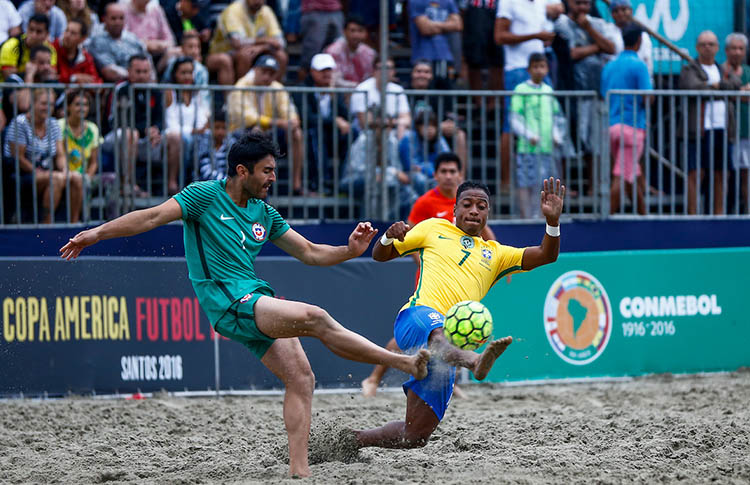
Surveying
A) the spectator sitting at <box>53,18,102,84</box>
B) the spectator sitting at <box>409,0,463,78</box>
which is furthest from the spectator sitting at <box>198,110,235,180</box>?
the spectator sitting at <box>409,0,463,78</box>

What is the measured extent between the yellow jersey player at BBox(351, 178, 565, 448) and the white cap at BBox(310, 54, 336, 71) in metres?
4.67

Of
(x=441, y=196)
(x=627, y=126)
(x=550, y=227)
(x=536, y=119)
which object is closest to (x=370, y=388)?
(x=441, y=196)

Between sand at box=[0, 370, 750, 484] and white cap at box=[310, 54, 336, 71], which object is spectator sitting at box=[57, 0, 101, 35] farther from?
sand at box=[0, 370, 750, 484]

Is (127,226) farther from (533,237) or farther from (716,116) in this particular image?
(716,116)

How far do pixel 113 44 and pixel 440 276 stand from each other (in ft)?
20.2

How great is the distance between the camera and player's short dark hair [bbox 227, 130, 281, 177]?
235 inches

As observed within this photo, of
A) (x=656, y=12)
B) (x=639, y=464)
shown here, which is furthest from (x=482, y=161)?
(x=639, y=464)

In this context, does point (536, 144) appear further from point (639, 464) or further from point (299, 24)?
point (639, 464)

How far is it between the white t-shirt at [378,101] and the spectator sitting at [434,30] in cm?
104

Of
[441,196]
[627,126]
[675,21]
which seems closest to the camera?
[441,196]

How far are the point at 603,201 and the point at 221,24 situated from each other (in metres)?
4.78

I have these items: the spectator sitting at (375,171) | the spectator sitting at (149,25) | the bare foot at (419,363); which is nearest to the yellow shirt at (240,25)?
the spectator sitting at (149,25)

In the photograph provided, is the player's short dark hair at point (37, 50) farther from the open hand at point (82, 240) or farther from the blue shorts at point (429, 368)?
the blue shorts at point (429, 368)

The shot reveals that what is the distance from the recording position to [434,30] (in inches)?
458
